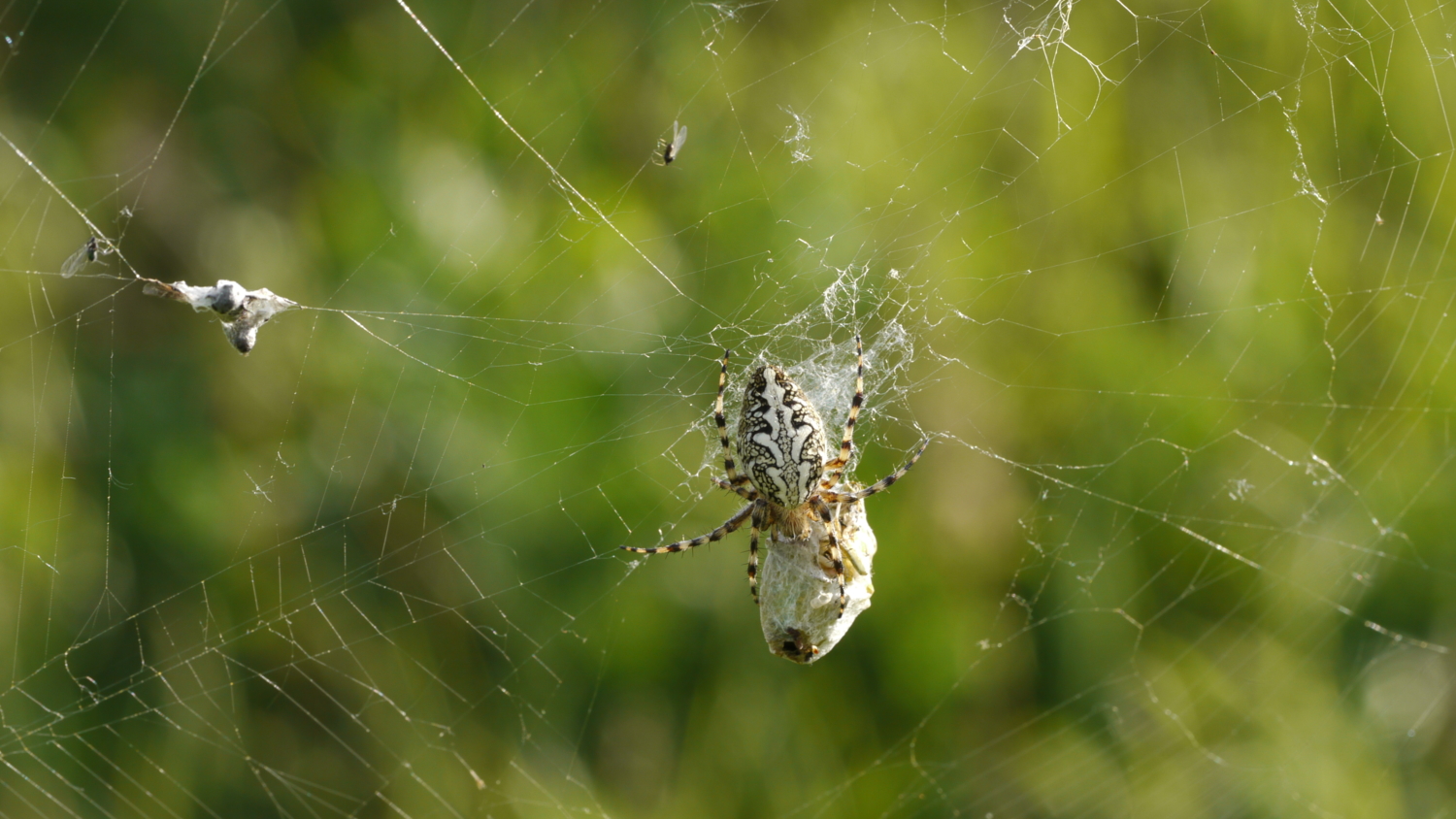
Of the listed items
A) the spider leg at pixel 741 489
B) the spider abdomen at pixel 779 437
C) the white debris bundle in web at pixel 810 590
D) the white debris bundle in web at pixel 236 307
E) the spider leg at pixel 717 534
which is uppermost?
the white debris bundle in web at pixel 236 307

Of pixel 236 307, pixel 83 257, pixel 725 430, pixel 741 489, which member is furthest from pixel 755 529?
pixel 83 257

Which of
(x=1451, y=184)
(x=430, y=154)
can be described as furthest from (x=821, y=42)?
(x=1451, y=184)

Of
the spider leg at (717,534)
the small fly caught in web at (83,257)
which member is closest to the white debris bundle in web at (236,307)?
the small fly caught in web at (83,257)

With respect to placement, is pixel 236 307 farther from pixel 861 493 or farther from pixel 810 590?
pixel 861 493

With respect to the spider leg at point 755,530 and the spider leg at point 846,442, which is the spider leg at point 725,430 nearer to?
the spider leg at point 755,530

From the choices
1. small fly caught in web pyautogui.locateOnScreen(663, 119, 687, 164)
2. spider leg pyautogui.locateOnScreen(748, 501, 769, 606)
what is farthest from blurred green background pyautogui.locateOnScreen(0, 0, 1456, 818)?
spider leg pyautogui.locateOnScreen(748, 501, 769, 606)

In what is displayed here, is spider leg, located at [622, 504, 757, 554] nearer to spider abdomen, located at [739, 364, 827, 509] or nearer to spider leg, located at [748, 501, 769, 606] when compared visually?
spider leg, located at [748, 501, 769, 606]
